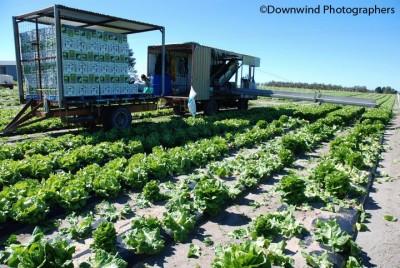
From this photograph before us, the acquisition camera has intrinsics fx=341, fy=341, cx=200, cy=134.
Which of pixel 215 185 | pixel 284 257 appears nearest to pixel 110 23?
pixel 215 185

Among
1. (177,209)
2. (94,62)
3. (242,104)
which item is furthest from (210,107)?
(177,209)

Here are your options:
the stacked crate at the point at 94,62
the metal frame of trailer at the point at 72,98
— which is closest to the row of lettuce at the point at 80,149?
the metal frame of trailer at the point at 72,98

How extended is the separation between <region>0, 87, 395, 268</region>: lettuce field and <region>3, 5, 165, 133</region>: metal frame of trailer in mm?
2194

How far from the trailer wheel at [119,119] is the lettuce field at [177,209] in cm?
325

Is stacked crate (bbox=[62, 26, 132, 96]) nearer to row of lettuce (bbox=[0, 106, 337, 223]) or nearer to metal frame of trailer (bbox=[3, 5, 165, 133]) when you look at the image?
metal frame of trailer (bbox=[3, 5, 165, 133])

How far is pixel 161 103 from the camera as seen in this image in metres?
18.7

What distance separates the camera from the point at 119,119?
13367 mm

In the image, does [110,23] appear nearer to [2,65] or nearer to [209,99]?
[209,99]

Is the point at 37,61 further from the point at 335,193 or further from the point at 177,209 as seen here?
the point at 335,193

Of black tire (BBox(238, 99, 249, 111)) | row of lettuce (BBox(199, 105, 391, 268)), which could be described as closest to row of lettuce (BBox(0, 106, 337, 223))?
row of lettuce (BBox(199, 105, 391, 268))

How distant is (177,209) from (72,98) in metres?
7.82

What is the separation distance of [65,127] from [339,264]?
12374 mm

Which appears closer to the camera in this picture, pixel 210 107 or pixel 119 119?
pixel 119 119

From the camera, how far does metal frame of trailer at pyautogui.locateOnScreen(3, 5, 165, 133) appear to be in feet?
36.2
